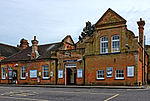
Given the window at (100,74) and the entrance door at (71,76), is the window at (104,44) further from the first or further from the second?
the entrance door at (71,76)

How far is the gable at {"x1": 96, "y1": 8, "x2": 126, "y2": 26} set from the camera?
26.4 metres

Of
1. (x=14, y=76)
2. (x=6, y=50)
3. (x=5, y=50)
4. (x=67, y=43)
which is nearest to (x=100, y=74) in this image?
(x=67, y=43)

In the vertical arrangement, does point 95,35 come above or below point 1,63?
above

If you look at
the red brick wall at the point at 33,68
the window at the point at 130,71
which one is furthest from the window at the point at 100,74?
the red brick wall at the point at 33,68

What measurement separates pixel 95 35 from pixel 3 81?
19.8 meters

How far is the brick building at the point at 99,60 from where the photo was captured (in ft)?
83.2

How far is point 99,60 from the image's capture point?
1075 inches

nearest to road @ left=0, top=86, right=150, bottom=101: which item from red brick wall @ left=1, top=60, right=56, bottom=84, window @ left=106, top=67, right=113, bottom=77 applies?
window @ left=106, top=67, right=113, bottom=77

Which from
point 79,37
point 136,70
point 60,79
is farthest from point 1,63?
point 79,37

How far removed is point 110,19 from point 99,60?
223 inches

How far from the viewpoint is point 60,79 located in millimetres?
30359

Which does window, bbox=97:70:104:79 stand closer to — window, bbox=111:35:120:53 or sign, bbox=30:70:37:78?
window, bbox=111:35:120:53

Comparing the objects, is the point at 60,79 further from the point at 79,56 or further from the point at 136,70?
the point at 136,70

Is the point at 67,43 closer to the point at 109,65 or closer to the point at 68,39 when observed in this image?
the point at 68,39
